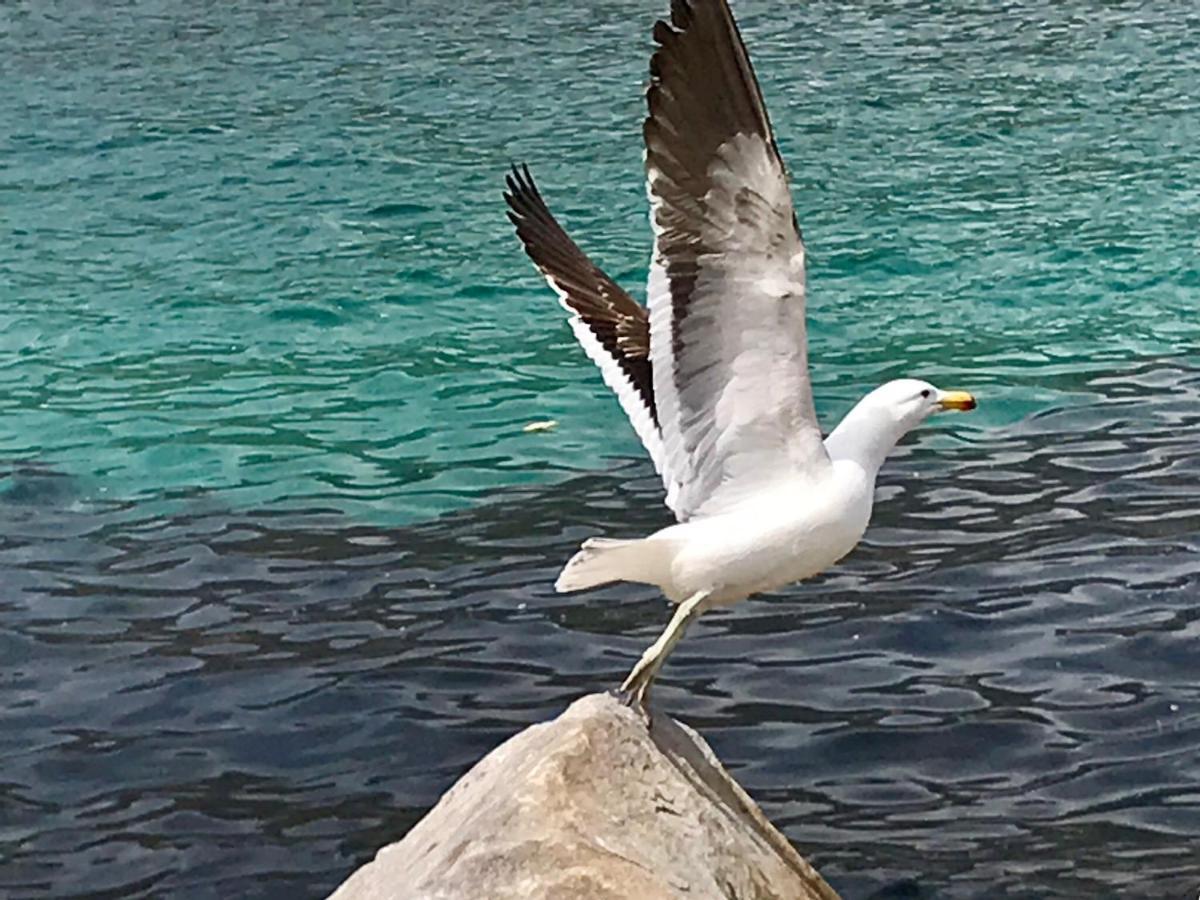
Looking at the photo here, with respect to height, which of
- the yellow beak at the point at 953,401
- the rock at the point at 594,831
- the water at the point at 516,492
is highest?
the yellow beak at the point at 953,401

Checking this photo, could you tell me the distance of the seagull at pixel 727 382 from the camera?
4801 millimetres

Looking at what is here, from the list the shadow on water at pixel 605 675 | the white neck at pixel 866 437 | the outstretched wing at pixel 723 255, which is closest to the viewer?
the outstretched wing at pixel 723 255

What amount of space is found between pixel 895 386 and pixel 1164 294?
750cm

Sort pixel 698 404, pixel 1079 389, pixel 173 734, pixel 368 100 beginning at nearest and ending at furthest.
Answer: pixel 698 404, pixel 173 734, pixel 1079 389, pixel 368 100

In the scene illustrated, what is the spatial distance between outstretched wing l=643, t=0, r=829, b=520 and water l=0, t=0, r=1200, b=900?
5.61 ft

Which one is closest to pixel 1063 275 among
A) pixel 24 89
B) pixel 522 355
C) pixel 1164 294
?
pixel 1164 294

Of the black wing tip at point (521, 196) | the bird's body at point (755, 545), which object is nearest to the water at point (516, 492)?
the bird's body at point (755, 545)

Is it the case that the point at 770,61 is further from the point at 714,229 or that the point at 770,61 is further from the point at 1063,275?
the point at 714,229

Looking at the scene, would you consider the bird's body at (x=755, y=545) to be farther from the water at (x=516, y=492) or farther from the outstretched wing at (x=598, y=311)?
the water at (x=516, y=492)

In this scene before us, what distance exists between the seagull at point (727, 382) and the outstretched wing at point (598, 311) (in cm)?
43

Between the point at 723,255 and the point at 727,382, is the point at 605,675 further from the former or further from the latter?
the point at 723,255

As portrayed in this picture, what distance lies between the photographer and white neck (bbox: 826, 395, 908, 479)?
542 centimetres

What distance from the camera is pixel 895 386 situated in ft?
18.4

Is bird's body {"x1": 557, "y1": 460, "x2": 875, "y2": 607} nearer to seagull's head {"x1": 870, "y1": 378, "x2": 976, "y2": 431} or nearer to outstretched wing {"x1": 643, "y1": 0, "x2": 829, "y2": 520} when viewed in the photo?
outstretched wing {"x1": 643, "y1": 0, "x2": 829, "y2": 520}
